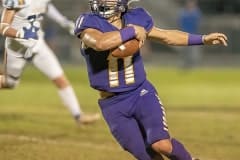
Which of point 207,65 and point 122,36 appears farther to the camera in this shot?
point 207,65

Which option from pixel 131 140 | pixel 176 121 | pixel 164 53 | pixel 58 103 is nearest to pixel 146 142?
pixel 131 140

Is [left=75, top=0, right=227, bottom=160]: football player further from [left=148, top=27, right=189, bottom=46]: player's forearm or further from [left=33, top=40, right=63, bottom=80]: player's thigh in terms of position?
[left=33, top=40, right=63, bottom=80]: player's thigh

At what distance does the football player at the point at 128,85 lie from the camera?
6.27m

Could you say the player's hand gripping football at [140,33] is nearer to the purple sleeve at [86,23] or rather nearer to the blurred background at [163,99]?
the purple sleeve at [86,23]

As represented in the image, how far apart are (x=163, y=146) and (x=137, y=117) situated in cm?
32

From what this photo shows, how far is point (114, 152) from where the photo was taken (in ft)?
27.9

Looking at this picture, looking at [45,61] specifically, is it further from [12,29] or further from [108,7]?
[108,7]

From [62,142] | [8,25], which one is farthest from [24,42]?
[62,142]

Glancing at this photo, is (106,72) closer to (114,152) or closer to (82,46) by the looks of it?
(82,46)

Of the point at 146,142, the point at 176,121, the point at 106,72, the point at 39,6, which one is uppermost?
the point at 106,72

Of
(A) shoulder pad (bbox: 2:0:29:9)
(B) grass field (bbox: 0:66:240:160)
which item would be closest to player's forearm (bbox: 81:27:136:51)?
(B) grass field (bbox: 0:66:240:160)

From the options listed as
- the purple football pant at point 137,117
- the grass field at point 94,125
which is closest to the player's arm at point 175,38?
the purple football pant at point 137,117

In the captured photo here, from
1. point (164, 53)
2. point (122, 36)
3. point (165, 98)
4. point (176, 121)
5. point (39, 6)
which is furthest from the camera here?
point (164, 53)

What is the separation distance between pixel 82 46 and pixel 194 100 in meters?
8.55
